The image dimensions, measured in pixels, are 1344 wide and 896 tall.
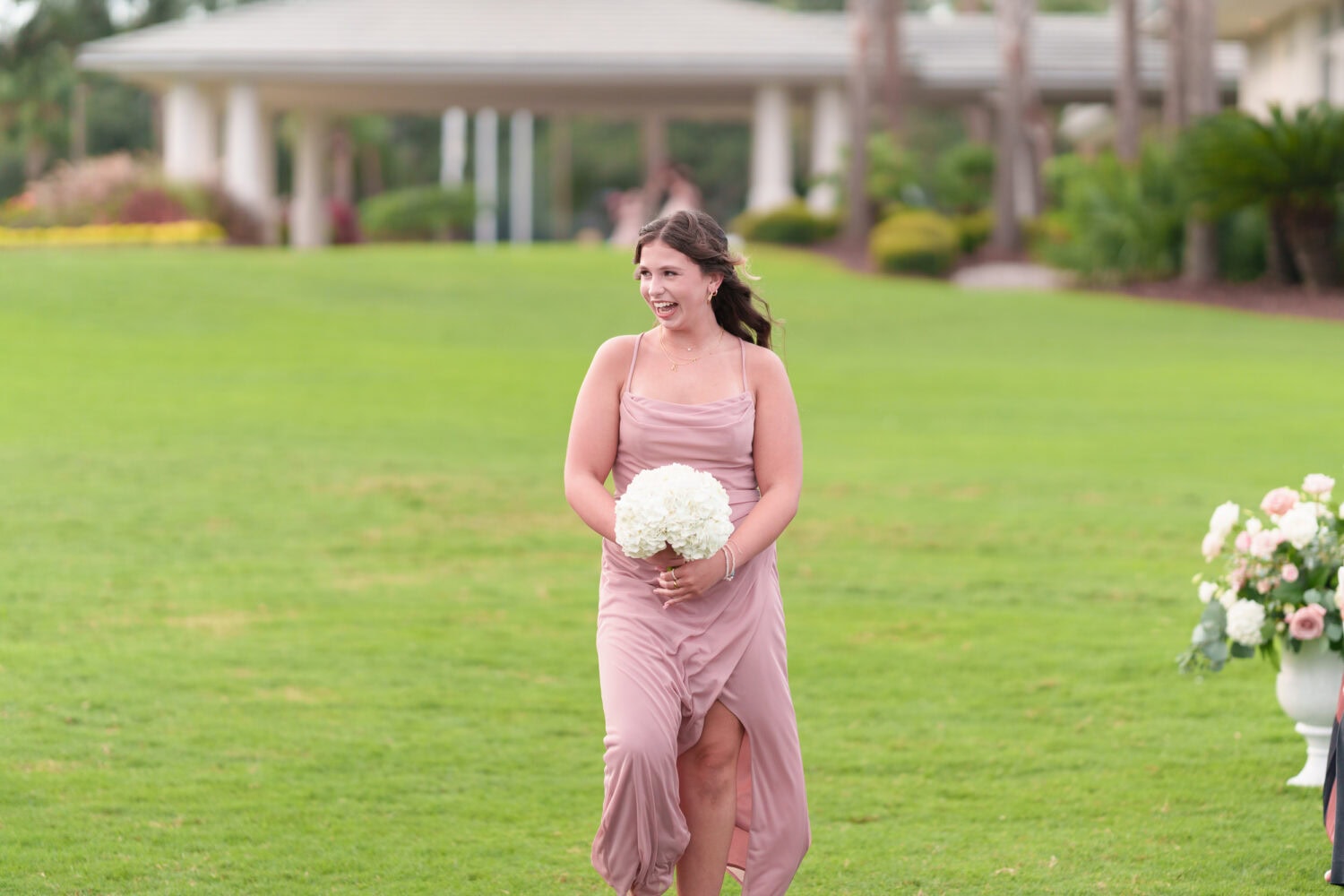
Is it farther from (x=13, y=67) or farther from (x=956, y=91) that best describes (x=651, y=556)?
(x=13, y=67)

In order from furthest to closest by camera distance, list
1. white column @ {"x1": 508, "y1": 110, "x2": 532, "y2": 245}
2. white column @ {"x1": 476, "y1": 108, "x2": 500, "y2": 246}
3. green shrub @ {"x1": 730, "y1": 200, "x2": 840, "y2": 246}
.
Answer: white column @ {"x1": 508, "y1": 110, "x2": 532, "y2": 245}, white column @ {"x1": 476, "y1": 108, "x2": 500, "y2": 246}, green shrub @ {"x1": 730, "y1": 200, "x2": 840, "y2": 246}

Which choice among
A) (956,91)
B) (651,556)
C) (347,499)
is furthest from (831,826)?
(956,91)

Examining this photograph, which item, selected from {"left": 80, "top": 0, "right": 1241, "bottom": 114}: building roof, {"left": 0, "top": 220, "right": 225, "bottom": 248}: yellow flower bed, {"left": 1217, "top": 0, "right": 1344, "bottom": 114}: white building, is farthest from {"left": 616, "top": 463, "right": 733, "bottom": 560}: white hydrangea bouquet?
{"left": 80, "top": 0, "right": 1241, "bottom": 114}: building roof

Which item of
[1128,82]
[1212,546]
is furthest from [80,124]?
[1212,546]

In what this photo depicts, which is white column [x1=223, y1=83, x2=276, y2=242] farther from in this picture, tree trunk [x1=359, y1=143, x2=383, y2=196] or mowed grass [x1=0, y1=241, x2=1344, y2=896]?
tree trunk [x1=359, y1=143, x2=383, y2=196]

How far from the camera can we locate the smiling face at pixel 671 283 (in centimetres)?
410

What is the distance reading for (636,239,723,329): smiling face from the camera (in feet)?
13.4

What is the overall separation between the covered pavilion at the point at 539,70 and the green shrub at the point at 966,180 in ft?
7.45

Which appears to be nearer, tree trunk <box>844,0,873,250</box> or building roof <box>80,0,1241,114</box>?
tree trunk <box>844,0,873,250</box>

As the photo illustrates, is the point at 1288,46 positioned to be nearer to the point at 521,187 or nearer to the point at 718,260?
the point at 521,187

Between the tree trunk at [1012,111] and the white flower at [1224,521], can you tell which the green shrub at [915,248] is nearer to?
the tree trunk at [1012,111]

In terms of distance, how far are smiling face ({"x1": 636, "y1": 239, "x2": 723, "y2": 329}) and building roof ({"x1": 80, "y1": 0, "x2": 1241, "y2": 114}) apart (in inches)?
1300

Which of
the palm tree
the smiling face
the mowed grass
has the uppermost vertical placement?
the palm tree

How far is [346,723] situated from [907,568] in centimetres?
394
